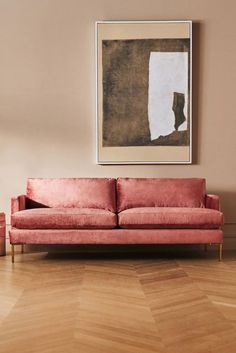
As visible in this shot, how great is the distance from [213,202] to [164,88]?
1.33 metres

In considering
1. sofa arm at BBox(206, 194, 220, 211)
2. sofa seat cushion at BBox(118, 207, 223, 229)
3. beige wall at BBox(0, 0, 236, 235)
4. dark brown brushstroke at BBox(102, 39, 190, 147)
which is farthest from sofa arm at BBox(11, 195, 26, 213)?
sofa arm at BBox(206, 194, 220, 211)

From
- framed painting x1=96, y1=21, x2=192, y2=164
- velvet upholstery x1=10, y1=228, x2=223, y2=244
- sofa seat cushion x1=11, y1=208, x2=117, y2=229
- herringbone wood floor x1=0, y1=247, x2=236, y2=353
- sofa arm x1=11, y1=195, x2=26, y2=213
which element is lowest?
herringbone wood floor x1=0, y1=247, x2=236, y2=353

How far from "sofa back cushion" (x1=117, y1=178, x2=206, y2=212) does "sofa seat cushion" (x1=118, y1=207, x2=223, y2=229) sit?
0.47 meters

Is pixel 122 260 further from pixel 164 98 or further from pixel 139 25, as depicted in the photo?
pixel 139 25

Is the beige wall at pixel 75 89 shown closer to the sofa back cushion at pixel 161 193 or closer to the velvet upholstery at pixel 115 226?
the sofa back cushion at pixel 161 193

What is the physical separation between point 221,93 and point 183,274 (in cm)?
224

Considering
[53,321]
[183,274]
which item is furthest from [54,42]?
[53,321]

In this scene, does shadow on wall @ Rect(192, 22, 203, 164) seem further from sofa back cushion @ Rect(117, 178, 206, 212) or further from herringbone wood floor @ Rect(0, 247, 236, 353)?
herringbone wood floor @ Rect(0, 247, 236, 353)

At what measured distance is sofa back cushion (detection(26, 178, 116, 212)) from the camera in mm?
5281

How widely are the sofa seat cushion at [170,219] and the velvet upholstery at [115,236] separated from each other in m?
0.05

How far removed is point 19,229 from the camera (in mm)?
4824

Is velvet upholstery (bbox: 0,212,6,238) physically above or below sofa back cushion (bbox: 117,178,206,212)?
below

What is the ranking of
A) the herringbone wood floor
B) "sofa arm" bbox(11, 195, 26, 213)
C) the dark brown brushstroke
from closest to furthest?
the herringbone wood floor, "sofa arm" bbox(11, 195, 26, 213), the dark brown brushstroke

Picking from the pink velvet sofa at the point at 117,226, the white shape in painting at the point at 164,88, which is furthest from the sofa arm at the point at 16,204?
the white shape in painting at the point at 164,88
